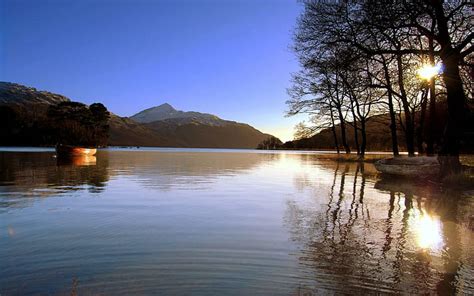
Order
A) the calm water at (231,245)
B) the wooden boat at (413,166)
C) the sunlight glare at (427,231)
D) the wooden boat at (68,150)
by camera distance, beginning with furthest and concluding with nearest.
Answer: the wooden boat at (68,150) → the wooden boat at (413,166) → the sunlight glare at (427,231) → the calm water at (231,245)

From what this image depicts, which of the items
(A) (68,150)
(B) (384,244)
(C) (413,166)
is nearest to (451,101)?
(C) (413,166)

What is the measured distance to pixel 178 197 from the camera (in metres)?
11.4

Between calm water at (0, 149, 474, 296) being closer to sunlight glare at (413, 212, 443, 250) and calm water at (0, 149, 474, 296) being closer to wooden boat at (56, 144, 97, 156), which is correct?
sunlight glare at (413, 212, 443, 250)

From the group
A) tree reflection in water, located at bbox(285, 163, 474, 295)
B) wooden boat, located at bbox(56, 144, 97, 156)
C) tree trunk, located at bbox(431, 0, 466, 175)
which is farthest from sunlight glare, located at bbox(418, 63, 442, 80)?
wooden boat, located at bbox(56, 144, 97, 156)

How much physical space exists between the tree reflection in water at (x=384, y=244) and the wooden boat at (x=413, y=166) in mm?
5114

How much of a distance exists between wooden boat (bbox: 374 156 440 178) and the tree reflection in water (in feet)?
16.8

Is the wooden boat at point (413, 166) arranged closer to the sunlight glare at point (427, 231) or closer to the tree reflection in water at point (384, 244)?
the tree reflection in water at point (384, 244)

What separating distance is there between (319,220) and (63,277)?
5.40 m

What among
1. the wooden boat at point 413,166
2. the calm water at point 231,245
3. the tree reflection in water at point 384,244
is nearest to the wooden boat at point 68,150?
the calm water at point 231,245

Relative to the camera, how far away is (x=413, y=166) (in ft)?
55.7

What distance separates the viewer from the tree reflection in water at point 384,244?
438cm

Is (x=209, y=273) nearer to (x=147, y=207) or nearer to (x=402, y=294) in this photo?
(x=402, y=294)

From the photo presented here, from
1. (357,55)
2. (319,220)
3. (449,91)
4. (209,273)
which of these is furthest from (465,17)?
(209,273)

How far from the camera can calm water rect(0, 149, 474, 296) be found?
14.1 feet
